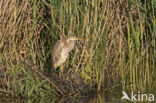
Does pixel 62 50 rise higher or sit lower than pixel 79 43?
lower

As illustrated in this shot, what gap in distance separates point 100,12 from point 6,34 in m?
1.76

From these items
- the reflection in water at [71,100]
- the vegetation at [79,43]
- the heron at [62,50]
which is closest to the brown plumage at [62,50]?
the heron at [62,50]

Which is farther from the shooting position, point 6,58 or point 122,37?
point 122,37

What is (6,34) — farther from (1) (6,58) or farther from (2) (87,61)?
(2) (87,61)

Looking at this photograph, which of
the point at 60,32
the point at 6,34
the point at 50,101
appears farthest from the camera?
the point at 60,32

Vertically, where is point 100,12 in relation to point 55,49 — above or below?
above

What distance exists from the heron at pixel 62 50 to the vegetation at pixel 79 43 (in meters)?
0.13

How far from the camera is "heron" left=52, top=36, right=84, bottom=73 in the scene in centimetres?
691

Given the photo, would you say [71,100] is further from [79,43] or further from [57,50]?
[79,43]

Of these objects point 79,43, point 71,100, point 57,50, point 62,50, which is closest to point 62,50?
point 62,50

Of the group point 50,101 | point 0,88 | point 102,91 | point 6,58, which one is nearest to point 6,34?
point 6,58

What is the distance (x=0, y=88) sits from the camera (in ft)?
21.6

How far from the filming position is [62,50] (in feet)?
23.6

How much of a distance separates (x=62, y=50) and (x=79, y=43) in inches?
13.4
